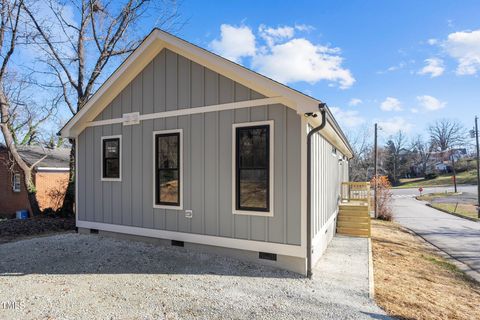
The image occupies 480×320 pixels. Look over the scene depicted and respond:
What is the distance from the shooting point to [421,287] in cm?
541

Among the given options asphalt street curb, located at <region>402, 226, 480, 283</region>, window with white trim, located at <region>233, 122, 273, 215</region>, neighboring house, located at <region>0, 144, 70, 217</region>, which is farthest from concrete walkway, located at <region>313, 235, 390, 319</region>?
neighboring house, located at <region>0, 144, 70, 217</region>

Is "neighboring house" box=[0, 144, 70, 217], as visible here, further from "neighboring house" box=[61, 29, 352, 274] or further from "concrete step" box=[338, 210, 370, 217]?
"concrete step" box=[338, 210, 370, 217]

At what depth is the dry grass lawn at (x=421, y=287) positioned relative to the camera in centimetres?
423

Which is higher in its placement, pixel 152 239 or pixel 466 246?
pixel 152 239

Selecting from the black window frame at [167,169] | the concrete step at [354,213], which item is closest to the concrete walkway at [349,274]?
the concrete step at [354,213]

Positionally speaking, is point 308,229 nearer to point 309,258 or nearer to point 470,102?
point 309,258

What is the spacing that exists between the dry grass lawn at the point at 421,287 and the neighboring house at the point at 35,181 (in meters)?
17.3

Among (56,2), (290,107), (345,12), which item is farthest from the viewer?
(56,2)

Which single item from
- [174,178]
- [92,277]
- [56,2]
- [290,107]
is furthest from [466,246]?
[56,2]

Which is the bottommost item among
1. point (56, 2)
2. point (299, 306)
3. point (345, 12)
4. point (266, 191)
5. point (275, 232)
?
point (299, 306)

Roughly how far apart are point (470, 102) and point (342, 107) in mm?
23333

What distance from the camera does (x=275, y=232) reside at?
541cm

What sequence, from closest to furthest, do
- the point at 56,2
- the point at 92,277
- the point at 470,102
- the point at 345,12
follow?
1. the point at 92,277
2. the point at 345,12
3. the point at 56,2
4. the point at 470,102

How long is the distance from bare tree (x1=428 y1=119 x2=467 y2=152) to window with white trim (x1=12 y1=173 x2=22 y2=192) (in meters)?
74.1
